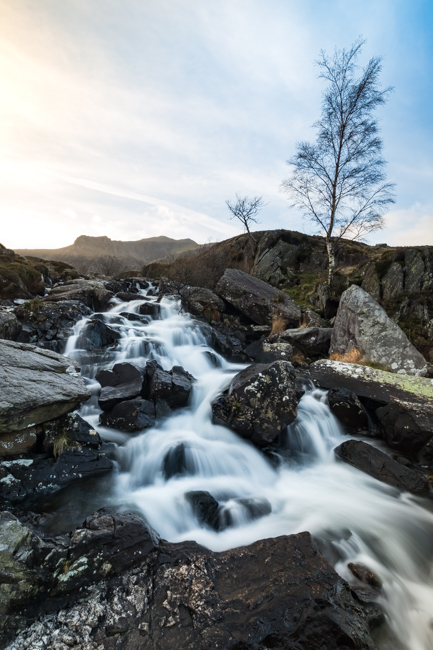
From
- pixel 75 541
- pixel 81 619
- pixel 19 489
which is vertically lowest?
pixel 19 489

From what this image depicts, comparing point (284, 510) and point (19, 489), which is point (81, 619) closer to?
point (19, 489)

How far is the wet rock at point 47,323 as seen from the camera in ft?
33.5

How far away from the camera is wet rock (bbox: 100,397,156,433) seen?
6.94 meters

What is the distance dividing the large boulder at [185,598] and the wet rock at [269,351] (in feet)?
25.7

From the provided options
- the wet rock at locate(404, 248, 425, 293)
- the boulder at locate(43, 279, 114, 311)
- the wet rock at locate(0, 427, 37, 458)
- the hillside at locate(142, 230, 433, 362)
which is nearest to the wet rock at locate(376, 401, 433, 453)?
the hillside at locate(142, 230, 433, 362)

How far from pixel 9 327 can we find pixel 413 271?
1528 cm

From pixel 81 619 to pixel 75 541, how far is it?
0.67 m

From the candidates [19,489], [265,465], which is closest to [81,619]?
[19,489]

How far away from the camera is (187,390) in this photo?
827cm

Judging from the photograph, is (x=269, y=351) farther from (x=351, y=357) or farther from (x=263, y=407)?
(x=263, y=407)

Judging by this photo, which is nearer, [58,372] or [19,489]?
[19,489]

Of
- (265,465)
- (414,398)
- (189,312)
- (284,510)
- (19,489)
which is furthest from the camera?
(189,312)

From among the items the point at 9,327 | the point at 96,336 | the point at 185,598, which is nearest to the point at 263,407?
the point at 185,598

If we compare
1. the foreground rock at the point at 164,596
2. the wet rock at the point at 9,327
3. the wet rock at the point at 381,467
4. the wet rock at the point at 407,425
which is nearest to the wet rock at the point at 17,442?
the foreground rock at the point at 164,596
